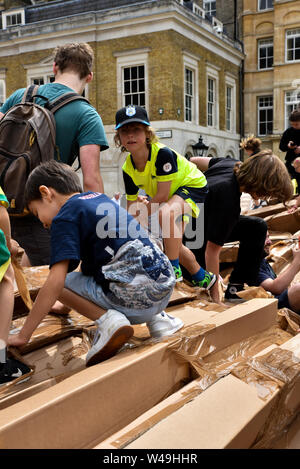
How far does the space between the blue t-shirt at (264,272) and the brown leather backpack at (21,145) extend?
1.99 metres

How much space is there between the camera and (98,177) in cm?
276

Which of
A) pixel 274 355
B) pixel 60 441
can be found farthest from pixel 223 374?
pixel 60 441

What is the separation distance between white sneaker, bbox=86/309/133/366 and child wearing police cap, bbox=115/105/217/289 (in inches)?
48.9

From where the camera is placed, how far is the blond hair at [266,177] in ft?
9.87

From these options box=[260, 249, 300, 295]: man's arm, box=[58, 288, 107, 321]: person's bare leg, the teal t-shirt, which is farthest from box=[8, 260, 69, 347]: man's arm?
A: box=[260, 249, 300, 295]: man's arm

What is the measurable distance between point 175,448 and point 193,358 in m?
0.56

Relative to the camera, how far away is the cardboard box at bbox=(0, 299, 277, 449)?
4.12ft

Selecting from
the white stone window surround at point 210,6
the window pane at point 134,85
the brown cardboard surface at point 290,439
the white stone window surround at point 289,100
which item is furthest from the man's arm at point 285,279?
the white stone window surround at point 210,6

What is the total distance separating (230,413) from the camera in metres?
1.47

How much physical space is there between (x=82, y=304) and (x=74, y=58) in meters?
1.55

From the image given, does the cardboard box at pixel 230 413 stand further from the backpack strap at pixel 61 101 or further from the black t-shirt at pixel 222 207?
the backpack strap at pixel 61 101

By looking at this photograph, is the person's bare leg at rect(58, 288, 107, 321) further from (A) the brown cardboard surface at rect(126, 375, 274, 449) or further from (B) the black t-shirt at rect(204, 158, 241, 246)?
(B) the black t-shirt at rect(204, 158, 241, 246)

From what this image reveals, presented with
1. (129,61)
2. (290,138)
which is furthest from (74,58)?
(129,61)
